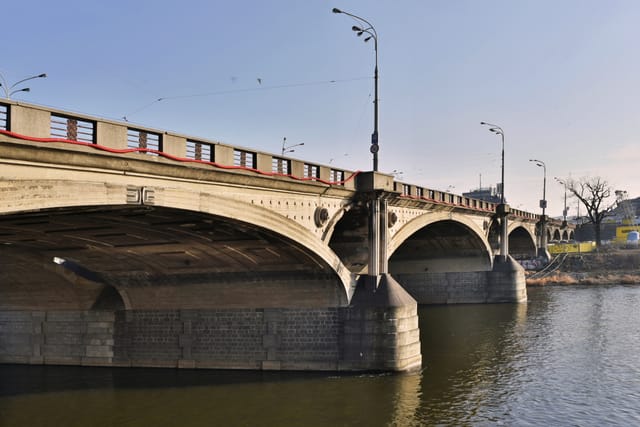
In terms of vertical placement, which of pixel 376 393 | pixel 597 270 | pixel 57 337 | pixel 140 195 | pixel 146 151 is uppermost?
pixel 146 151

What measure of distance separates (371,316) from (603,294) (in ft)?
139

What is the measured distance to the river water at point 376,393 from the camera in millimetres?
22578

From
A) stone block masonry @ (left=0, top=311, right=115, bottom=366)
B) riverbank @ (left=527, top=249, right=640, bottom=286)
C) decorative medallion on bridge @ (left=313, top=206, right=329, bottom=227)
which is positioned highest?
decorative medallion on bridge @ (left=313, top=206, right=329, bottom=227)

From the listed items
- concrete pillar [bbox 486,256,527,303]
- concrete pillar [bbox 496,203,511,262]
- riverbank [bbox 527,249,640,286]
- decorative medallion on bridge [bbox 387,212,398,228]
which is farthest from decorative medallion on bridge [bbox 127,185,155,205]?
riverbank [bbox 527,249,640,286]

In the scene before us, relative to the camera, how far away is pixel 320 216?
28172mm

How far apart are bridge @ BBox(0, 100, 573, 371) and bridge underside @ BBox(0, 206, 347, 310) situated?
0.07 m

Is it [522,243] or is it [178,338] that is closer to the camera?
[178,338]

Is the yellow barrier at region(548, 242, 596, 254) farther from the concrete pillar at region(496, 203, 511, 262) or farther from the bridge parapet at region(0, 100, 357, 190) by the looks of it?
the bridge parapet at region(0, 100, 357, 190)

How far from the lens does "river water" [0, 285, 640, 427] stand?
74.1 feet

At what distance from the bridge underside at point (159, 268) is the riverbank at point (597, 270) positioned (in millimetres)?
53614

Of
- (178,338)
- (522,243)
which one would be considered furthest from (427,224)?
(522,243)

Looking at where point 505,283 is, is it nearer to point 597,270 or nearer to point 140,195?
point 597,270

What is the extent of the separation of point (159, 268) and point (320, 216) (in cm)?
887

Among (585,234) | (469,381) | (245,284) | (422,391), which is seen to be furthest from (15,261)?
(585,234)
